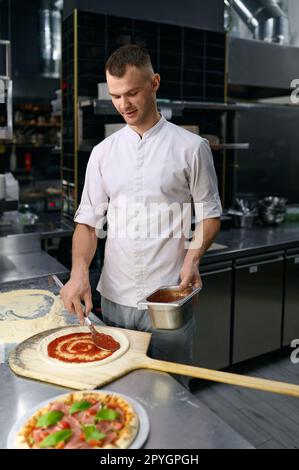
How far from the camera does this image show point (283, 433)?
271 centimetres

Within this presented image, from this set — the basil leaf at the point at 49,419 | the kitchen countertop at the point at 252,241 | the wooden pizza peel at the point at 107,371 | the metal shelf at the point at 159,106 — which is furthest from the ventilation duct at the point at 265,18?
the basil leaf at the point at 49,419

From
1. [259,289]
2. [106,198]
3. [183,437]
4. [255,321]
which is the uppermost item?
[106,198]

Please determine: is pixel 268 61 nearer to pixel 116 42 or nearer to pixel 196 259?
pixel 116 42

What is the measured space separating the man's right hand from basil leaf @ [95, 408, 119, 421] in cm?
54

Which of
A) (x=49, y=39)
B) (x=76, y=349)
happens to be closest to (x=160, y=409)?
(x=76, y=349)

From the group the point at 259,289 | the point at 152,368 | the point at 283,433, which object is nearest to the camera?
the point at 152,368

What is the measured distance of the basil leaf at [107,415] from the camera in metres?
1.12

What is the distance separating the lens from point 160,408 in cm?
123

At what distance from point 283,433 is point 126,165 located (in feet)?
5.89

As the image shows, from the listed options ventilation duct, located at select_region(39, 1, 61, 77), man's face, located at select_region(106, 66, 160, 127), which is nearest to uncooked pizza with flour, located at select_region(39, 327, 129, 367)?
man's face, located at select_region(106, 66, 160, 127)

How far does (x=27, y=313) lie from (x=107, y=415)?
87cm

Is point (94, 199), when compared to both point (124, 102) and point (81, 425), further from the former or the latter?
point (81, 425)

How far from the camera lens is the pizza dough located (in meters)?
1.70

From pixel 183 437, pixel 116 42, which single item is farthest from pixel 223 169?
pixel 183 437
